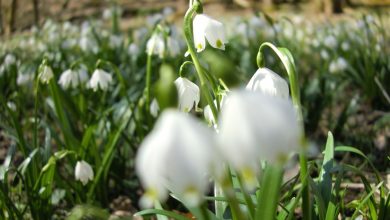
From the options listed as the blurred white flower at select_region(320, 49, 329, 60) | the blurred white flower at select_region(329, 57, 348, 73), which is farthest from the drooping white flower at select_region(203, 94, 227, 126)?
the blurred white flower at select_region(320, 49, 329, 60)

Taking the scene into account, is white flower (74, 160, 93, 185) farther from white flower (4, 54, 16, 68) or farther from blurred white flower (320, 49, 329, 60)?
blurred white flower (320, 49, 329, 60)

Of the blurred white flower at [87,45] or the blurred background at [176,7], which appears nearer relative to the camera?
the blurred white flower at [87,45]

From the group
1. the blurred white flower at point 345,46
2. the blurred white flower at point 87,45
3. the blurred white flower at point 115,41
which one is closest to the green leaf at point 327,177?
the blurred white flower at point 345,46

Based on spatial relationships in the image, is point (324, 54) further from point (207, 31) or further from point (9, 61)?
point (207, 31)

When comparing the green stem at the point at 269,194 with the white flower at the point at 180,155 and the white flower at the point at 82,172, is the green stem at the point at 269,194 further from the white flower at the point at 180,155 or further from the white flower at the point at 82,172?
the white flower at the point at 82,172

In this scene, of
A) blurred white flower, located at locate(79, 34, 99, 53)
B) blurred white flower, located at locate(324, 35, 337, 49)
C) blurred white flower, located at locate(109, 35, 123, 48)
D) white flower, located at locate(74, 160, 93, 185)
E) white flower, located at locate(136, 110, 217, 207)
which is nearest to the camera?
white flower, located at locate(136, 110, 217, 207)

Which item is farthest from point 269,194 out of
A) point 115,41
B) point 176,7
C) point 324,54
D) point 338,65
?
point 176,7
